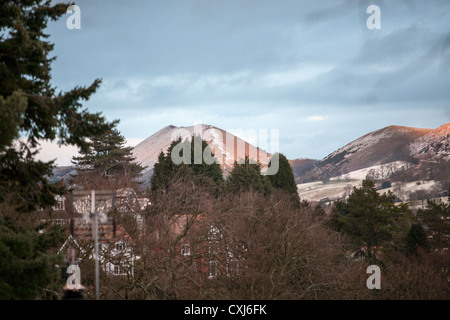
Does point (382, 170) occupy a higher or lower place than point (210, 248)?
higher

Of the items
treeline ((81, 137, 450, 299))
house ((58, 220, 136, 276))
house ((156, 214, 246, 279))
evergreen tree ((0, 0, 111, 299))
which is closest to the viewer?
evergreen tree ((0, 0, 111, 299))

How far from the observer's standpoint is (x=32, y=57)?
12.2 metres

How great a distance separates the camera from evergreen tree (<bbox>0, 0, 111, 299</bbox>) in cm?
1129

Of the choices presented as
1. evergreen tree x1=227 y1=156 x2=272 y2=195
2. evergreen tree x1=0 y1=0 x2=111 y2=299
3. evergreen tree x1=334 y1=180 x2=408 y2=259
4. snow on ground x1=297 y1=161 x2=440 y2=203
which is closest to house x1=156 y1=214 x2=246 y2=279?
evergreen tree x1=0 y1=0 x2=111 y2=299

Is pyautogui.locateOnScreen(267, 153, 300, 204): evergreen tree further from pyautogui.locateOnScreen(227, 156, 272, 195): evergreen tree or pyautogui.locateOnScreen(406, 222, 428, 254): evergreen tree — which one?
pyautogui.locateOnScreen(406, 222, 428, 254): evergreen tree

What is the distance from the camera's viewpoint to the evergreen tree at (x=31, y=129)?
11289 millimetres

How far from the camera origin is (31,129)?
12.5 m

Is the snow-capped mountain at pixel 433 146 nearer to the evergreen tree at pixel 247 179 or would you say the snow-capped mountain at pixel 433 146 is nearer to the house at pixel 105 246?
the evergreen tree at pixel 247 179

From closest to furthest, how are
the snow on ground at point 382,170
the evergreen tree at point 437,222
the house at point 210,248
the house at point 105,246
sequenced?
1. the house at point 210,248
2. the house at point 105,246
3. the evergreen tree at point 437,222
4. the snow on ground at point 382,170

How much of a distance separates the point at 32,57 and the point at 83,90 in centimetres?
132

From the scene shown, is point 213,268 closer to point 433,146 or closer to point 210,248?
point 210,248

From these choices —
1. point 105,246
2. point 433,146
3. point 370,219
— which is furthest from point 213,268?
point 433,146

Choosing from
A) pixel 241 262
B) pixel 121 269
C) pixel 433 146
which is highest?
pixel 433 146

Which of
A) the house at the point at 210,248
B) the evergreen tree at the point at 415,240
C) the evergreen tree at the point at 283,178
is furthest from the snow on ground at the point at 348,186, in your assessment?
the house at the point at 210,248
